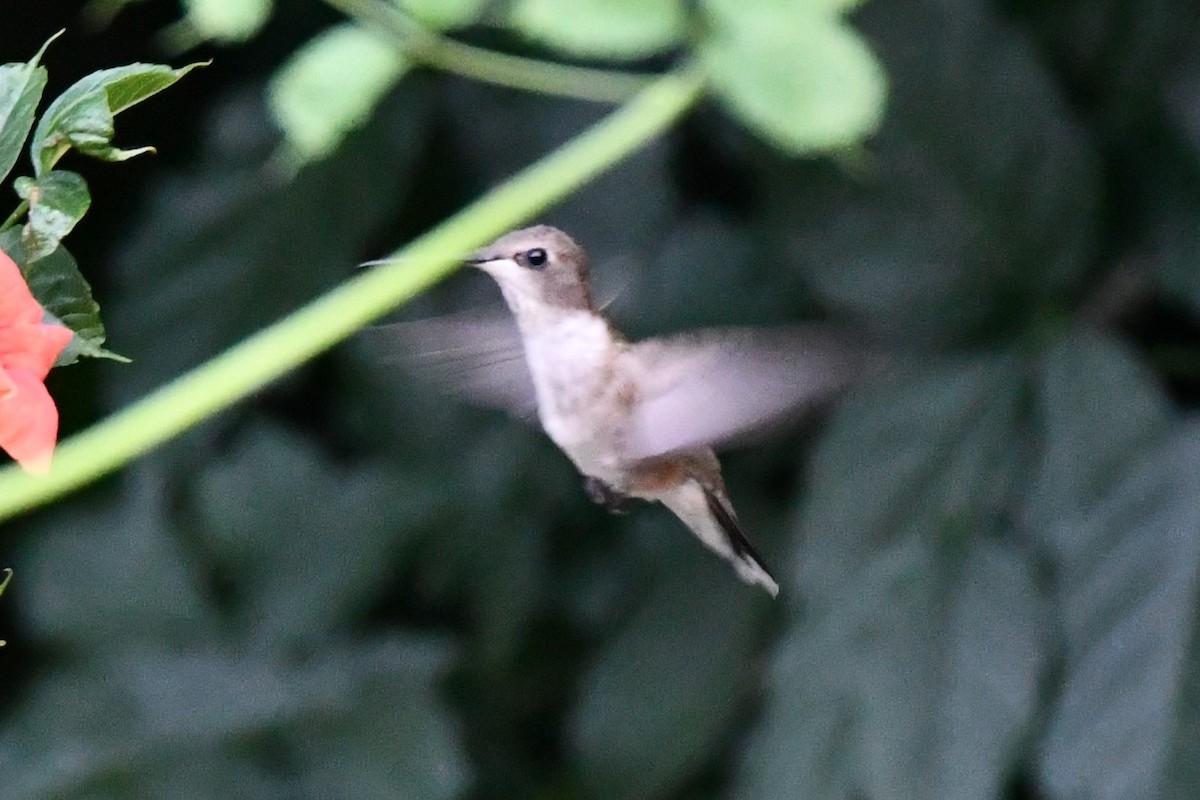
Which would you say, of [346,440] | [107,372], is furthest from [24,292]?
[346,440]

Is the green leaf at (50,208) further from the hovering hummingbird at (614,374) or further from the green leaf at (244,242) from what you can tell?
the green leaf at (244,242)

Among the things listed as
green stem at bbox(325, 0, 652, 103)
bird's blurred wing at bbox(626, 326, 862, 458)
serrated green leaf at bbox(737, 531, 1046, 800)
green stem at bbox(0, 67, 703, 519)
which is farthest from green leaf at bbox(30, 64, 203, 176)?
serrated green leaf at bbox(737, 531, 1046, 800)

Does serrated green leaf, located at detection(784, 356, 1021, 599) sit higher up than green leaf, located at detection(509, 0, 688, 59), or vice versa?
green leaf, located at detection(509, 0, 688, 59)

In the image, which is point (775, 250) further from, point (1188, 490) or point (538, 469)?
point (1188, 490)

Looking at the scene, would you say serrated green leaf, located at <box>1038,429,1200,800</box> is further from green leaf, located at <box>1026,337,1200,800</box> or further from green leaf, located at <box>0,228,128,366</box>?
green leaf, located at <box>0,228,128,366</box>

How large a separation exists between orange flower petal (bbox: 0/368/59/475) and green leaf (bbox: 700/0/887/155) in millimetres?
705

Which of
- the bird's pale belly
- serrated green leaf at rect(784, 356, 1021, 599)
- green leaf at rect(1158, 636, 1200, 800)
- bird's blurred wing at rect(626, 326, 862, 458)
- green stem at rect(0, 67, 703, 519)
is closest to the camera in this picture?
bird's blurred wing at rect(626, 326, 862, 458)

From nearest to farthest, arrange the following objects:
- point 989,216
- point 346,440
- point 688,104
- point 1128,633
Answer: point 688,104
point 1128,633
point 989,216
point 346,440

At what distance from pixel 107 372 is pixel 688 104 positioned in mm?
708

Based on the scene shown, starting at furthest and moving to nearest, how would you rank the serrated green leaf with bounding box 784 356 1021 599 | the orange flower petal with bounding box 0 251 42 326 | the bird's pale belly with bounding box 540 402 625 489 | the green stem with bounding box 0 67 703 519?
1. the serrated green leaf with bounding box 784 356 1021 599
2. the green stem with bounding box 0 67 703 519
3. the bird's pale belly with bounding box 540 402 625 489
4. the orange flower petal with bounding box 0 251 42 326

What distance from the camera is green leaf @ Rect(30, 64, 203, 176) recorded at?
44cm

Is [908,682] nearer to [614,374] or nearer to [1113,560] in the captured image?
[1113,560]

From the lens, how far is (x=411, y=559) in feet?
5.17

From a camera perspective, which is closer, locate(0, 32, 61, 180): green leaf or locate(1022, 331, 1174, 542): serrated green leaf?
locate(0, 32, 61, 180): green leaf
